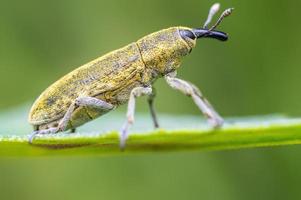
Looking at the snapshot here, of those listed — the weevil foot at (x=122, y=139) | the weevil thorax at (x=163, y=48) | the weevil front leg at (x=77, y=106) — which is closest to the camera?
the weevil foot at (x=122, y=139)

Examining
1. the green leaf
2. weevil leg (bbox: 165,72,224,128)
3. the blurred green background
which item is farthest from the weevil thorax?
the green leaf

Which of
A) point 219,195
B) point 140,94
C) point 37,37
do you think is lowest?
point 219,195

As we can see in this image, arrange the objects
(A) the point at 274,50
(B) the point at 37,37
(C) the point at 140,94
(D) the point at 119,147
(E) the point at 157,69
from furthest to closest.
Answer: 1. (B) the point at 37,37
2. (A) the point at 274,50
3. (E) the point at 157,69
4. (C) the point at 140,94
5. (D) the point at 119,147

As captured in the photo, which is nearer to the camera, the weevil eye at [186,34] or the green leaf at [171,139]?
the green leaf at [171,139]

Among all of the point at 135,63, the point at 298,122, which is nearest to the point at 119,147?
the point at 298,122

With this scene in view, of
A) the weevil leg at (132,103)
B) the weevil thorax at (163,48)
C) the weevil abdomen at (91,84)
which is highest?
the weevil thorax at (163,48)

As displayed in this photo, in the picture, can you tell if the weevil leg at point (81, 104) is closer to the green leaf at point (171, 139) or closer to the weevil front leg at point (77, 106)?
the weevil front leg at point (77, 106)

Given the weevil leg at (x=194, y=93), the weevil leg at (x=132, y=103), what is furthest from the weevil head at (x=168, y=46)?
the weevil leg at (x=132, y=103)

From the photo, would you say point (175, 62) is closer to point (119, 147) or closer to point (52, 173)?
point (119, 147)
